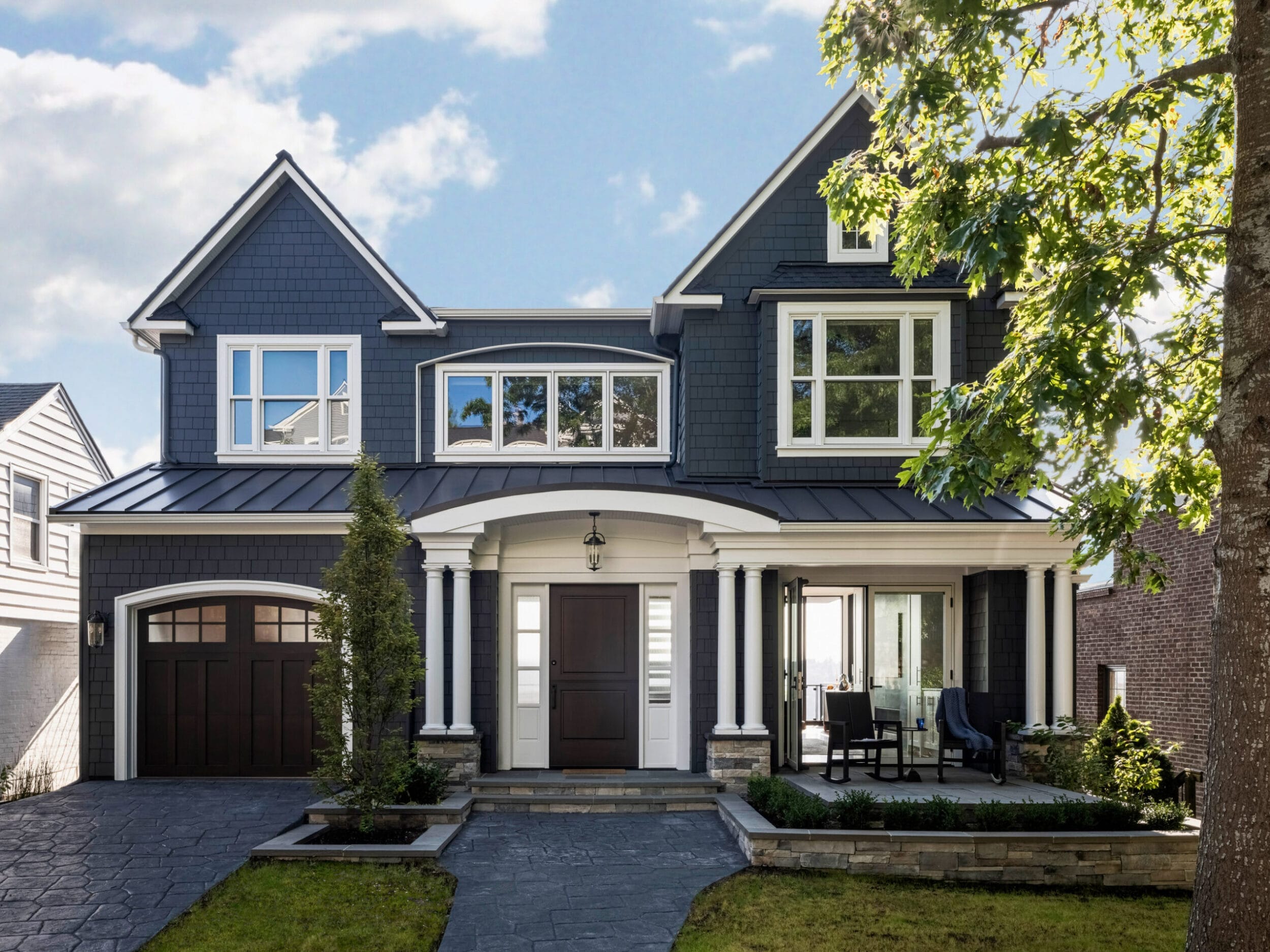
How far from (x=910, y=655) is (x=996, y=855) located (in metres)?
4.29

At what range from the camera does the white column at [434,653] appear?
1098cm

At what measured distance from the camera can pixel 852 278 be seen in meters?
12.2

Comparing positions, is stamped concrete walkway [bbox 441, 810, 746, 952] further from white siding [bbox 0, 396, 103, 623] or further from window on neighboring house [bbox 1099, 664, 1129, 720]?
window on neighboring house [bbox 1099, 664, 1129, 720]

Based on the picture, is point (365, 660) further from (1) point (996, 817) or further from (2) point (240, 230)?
(2) point (240, 230)

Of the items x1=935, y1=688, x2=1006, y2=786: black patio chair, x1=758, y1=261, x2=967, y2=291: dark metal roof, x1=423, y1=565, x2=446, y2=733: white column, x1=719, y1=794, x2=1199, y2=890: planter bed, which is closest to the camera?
x1=719, y1=794, x2=1199, y2=890: planter bed

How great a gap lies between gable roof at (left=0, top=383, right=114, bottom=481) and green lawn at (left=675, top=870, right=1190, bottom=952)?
14065 millimetres

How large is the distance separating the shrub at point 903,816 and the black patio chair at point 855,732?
1942 mm

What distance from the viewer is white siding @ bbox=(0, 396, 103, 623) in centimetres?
1580

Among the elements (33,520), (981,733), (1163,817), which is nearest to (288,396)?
(33,520)

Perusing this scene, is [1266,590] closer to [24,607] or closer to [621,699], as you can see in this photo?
[621,699]

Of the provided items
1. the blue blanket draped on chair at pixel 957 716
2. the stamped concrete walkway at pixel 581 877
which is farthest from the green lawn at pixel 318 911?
the blue blanket draped on chair at pixel 957 716

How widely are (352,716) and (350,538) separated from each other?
63.4 inches

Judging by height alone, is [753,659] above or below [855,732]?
above

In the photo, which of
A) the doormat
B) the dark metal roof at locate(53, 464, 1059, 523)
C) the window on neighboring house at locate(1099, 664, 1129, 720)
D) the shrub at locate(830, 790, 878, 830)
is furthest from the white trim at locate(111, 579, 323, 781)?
the window on neighboring house at locate(1099, 664, 1129, 720)
